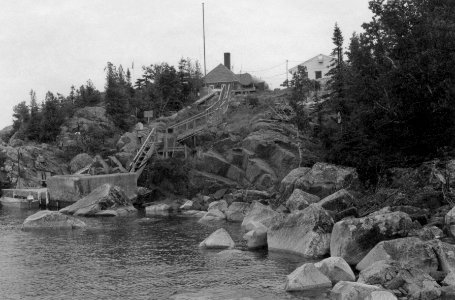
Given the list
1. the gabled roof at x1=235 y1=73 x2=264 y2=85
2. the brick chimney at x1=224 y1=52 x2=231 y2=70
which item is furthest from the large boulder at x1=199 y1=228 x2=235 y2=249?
the brick chimney at x1=224 y1=52 x2=231 y2=70

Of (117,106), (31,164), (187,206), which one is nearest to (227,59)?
(117,106)

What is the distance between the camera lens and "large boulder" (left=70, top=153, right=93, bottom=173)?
58.9 meters

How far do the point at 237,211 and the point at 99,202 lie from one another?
40.7ft

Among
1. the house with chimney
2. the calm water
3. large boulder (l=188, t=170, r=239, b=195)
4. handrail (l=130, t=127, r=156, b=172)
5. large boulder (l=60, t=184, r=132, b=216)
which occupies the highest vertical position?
A: the house with chimney

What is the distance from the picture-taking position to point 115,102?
72500 mm

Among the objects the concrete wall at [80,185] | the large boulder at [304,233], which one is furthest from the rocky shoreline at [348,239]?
the concrete wall at [80,185]

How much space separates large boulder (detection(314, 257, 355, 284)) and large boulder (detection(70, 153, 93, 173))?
1664 inches

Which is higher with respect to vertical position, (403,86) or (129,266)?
(403,86)

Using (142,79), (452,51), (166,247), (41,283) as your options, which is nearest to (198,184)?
(166,247)

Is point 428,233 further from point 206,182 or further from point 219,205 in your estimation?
point 206,182

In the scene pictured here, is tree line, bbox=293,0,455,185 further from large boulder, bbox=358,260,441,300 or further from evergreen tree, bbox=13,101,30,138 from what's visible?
evergreen tree, bbox=13,101,30,138

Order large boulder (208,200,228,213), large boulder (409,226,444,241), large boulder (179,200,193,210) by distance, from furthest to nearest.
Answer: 1. large boulder (179,200,193,210)
2. large boulder (208,200,228,213)
3. large boulder (409,226,444,241)

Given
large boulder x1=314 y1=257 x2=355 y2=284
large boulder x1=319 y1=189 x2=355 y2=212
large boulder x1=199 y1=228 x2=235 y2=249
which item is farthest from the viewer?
large boulder x1=319 y1=189 x2=355 y2=212

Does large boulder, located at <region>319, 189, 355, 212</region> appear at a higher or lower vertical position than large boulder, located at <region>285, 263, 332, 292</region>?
higher
